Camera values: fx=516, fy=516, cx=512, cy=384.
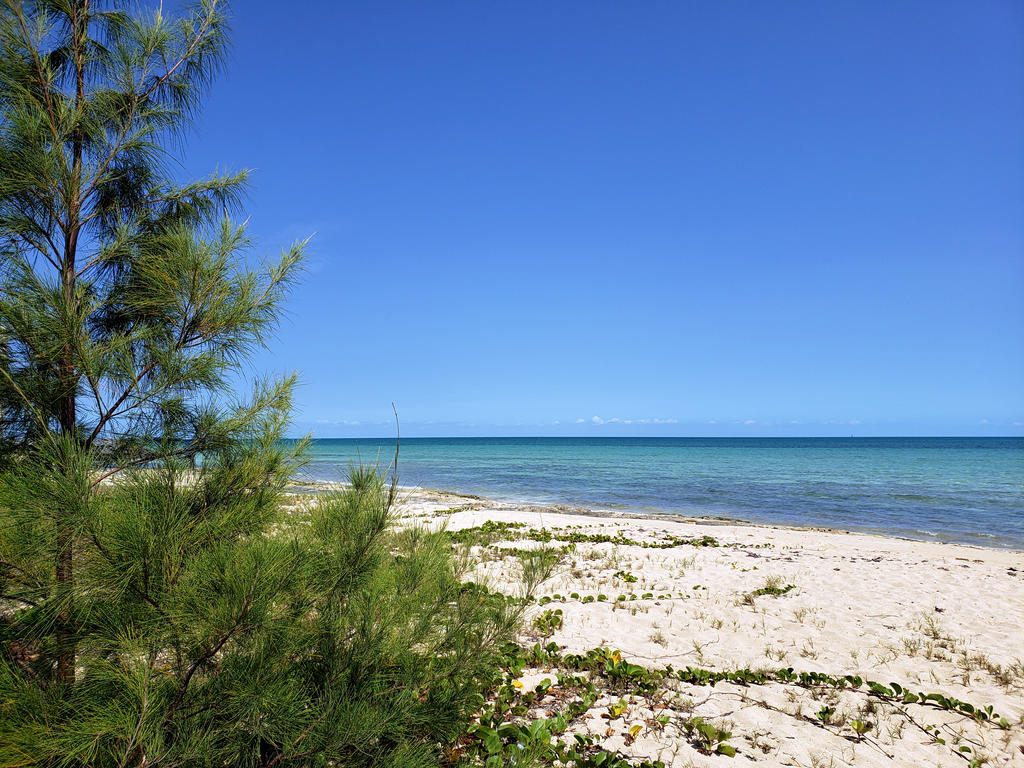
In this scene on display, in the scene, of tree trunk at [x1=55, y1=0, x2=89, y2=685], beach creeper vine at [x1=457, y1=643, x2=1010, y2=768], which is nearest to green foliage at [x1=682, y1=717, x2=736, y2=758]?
beach creeper vine at [x1=457, y1=643, x2=1010, y2=768]

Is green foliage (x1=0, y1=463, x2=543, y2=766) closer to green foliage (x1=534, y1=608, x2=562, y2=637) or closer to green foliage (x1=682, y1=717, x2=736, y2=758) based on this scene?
green foliage (x1=682, y1=717, x2=736, y2=758)

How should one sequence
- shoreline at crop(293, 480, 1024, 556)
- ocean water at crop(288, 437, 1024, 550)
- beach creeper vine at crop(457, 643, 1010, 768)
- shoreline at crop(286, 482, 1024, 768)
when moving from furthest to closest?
1. ocean water at crop(288, 437, 1024, 550)
2. shoreline at crop(293, 480, 1024, 556)
3. shoreline at crop(286, 482, 1024, 768)
4. beach creeper vine at crop(457, 643, 1010, 768)

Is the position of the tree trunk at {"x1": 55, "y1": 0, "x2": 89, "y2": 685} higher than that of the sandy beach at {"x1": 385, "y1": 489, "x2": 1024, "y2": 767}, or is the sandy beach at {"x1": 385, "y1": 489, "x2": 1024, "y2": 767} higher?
the tree trunk at {"x1": 55, "y1": 0, "x2": 89, "y2": 685}

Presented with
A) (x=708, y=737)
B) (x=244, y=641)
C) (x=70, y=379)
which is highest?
(x=70, y=379)

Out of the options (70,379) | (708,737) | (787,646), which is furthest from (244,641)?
(787,646)

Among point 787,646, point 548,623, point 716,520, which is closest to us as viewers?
point 787,646

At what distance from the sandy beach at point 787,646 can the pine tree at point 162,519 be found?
53cm

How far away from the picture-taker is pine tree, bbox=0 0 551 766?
6.58 ft

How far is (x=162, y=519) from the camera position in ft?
7.07

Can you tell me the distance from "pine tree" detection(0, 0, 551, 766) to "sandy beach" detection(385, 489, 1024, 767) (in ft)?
1.75

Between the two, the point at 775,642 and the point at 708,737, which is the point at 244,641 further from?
the point at 775,642

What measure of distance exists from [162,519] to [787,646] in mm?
6260

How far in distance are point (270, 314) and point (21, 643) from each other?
2112mm

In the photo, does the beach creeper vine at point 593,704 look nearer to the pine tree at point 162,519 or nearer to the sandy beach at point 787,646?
the sandy beach at point 787,646
